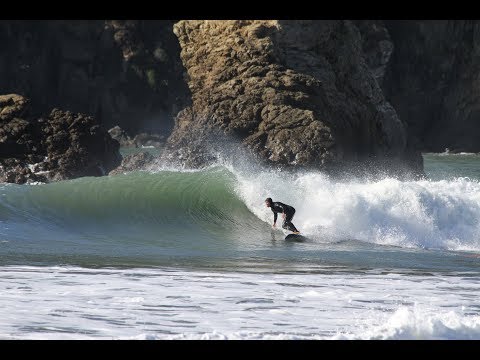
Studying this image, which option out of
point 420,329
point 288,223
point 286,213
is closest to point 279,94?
point 286,213

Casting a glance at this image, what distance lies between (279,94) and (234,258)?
432 inches

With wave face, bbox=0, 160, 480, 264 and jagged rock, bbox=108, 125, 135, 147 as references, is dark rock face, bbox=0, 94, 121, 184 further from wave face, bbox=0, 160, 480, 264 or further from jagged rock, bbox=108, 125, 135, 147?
jagged rock, bbox=108, 125, 135, 147

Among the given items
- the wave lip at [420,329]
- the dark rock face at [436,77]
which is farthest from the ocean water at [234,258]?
the dark rock face at [436,77]

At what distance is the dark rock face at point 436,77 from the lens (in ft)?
236

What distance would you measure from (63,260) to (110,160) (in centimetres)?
1500

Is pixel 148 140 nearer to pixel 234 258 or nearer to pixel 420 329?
pixel 234 258

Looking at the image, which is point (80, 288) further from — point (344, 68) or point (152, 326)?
point (344, 68)

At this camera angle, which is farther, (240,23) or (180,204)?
(240,23)

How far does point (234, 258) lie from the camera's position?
1720 cm

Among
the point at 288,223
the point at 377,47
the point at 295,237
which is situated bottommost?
the point at 295,237

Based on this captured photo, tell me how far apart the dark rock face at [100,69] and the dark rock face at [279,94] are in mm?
49799

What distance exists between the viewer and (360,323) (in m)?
11.2
